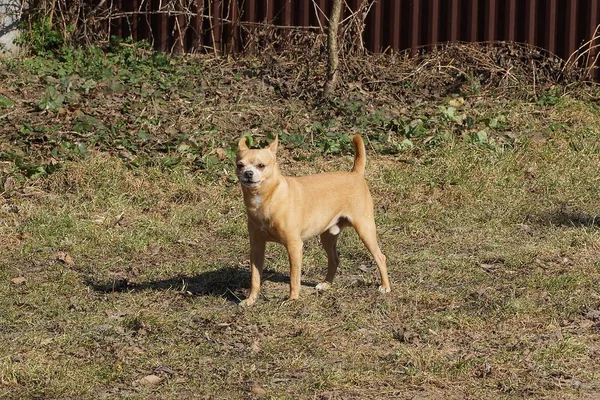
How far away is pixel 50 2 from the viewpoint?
13039 mm

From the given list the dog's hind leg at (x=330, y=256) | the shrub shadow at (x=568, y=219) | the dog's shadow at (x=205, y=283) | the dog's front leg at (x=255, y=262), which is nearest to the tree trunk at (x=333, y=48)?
the shrub shadow at (x=568, y=219)

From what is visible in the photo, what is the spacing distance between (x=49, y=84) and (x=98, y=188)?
2594 mm

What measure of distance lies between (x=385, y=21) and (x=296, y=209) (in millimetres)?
6903

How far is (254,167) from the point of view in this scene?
21.0 ft

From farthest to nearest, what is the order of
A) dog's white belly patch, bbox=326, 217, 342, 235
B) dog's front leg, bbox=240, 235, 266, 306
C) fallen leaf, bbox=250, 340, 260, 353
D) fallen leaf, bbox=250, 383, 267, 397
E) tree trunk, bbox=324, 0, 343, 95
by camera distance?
1. tree trunk, bbox=324, 0, 343, 95
2. dog's white belly patch, bbox=326, 217, 342, 235
3. dog's front leg, bbox=240, 235, 266, 306
4. fallen leaf, bbox=250, 340, 260, 353
5. fallen leaf, bbox=250, 383, 267, 397

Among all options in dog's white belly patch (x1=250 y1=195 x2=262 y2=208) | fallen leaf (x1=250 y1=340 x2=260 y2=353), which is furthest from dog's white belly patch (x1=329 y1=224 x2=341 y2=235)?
fallen leaf (x1=250 y1=340 x2=260 y2=353)

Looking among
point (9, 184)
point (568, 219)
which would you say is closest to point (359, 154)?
point (568, 219)

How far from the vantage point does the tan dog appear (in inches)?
256

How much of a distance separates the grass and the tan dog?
0.81 feet

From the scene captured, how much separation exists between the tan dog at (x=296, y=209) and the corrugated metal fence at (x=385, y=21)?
6.02 m

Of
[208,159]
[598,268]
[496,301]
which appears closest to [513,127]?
[208,159]

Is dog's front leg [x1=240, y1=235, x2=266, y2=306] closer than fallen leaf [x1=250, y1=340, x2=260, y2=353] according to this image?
No

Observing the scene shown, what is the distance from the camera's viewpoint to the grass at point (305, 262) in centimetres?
555

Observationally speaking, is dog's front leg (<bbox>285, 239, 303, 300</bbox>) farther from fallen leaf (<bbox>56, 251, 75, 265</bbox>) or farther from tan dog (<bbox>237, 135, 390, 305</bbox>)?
fallen leaf (<bbox>56, 251, 75, 265</bbox>)
